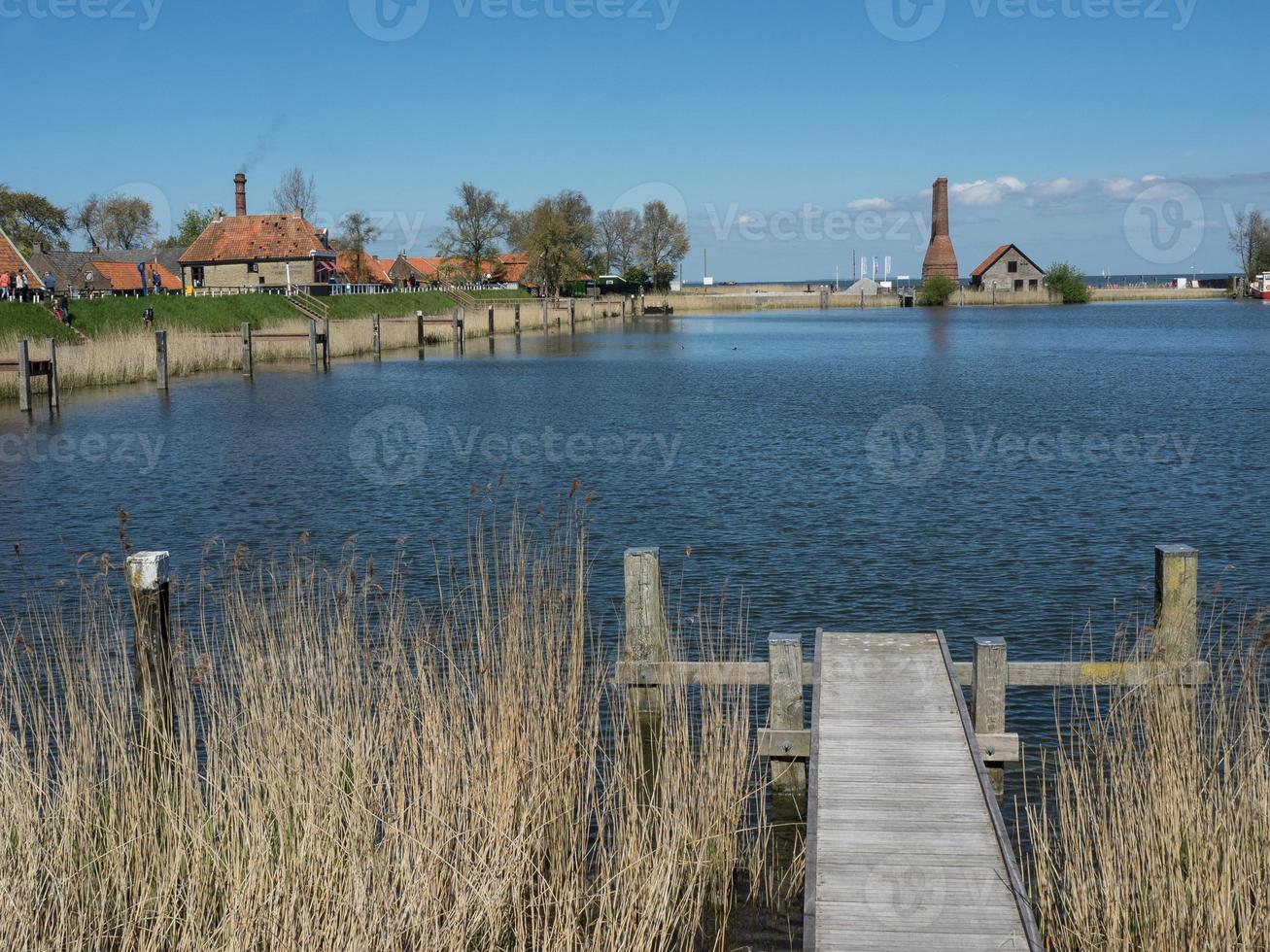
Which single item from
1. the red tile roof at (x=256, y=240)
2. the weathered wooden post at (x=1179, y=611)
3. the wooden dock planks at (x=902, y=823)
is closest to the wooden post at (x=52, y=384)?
the wooden dock planks at (x=902, y=823)

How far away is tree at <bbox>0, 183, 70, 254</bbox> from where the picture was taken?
93.1 metres

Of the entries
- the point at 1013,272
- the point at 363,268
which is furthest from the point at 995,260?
the point at 363,268

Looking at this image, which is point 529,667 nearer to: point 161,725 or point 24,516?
point 161,725

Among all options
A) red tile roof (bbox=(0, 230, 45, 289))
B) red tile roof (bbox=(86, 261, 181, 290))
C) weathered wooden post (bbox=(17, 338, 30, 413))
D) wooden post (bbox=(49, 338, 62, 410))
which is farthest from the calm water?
red tile roof (bbox=(86, 261, 181, 290))

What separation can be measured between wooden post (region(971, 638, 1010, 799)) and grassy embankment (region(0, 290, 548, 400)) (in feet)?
97.5

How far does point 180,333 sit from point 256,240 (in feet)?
150

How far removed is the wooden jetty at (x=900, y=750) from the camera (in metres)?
5.54

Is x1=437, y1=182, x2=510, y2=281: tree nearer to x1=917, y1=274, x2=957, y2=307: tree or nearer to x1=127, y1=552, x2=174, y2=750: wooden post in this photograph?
x1=917, y1=274, x2=957, y2=307: tree

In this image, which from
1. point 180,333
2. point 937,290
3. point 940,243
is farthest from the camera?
point 937,290

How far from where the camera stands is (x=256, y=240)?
296ft

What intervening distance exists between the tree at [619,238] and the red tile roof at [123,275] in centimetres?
5146

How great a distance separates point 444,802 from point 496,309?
68.9m

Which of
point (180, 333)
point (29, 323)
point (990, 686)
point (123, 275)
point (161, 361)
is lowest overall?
point (990, 686)

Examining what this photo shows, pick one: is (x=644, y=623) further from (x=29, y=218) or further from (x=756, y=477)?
(x=29, y=218)
